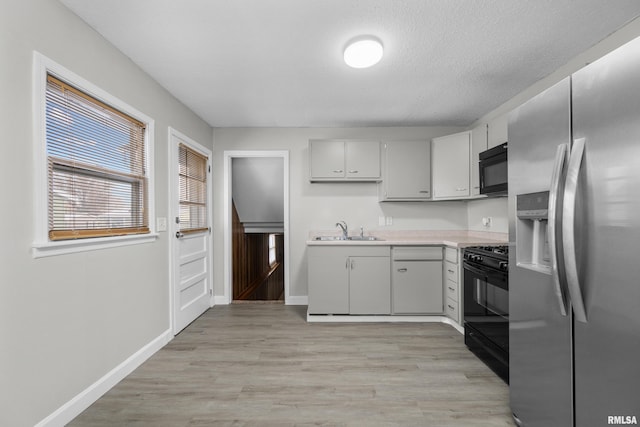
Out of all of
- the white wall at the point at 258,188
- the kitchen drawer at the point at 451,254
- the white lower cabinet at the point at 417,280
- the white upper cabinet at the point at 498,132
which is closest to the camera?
the white upper cabinet at the point at 498,132

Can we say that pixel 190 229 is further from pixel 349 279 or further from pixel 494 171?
pixel 494 171

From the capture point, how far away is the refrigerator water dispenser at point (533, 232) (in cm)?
139

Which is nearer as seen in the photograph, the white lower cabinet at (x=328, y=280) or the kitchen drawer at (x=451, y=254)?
the kitchen drawer at (x=451, y=254)

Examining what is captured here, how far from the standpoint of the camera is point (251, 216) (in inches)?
209

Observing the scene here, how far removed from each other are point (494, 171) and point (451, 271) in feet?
3.69

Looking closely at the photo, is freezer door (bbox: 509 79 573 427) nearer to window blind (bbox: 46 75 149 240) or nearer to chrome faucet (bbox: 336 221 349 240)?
chrome faucet (bbox: 336 221 349 240)

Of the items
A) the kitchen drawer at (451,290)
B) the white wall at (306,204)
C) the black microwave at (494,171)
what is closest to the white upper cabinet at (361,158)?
the white wall at (306,204)

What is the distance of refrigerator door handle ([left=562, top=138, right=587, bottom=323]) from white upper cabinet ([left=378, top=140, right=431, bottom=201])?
256 cm

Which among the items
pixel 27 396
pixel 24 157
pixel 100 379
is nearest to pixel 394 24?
pixel 24 157

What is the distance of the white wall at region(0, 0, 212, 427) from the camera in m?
1.40

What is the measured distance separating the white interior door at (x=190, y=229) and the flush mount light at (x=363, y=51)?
1.89 metres

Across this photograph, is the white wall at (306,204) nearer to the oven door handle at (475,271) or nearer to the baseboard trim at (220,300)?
the baseboard trim at (220,300)

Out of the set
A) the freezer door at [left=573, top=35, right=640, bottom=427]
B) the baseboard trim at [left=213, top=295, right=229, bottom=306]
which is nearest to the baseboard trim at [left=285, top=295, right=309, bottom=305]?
the baseboard trim at [left=213, top=295, right=229, bottom=306]

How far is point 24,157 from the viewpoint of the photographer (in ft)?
4.83
